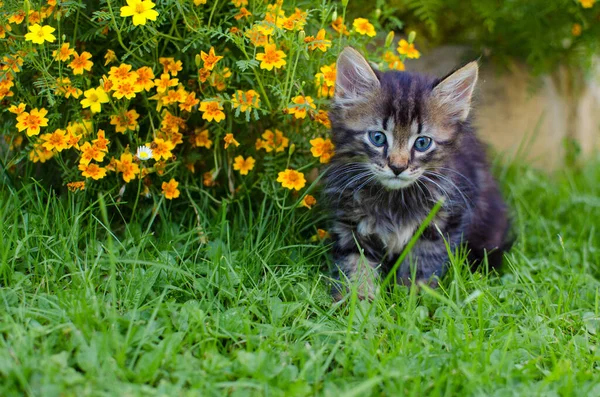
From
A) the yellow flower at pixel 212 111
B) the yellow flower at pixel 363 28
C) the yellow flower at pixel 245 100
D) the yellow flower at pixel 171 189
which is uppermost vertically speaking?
the yellow flower at pixel 363 28

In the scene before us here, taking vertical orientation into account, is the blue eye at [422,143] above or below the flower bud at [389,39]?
below

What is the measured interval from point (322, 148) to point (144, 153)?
A: 2.59 feet

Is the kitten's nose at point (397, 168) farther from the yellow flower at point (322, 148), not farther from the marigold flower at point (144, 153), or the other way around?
the marigold flower at point (144, 153)

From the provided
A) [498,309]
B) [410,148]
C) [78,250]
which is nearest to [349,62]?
[410,148]

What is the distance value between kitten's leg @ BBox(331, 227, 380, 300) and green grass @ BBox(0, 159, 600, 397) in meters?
0.08

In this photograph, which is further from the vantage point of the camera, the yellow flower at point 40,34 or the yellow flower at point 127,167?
the yellow flower at point 127,167

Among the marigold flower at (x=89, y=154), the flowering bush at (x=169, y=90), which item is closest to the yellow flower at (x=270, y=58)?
the flowering bush at (x=169, y=90)

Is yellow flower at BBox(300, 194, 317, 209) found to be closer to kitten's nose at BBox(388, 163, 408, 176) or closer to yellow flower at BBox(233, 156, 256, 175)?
yellow flower at BBox(233, 156, 256, 175)

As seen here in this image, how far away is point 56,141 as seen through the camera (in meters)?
2.81

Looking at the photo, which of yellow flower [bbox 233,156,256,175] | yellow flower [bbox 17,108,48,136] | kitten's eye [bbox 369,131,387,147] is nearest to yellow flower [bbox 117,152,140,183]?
yellow flower [bbox 17,108,48,136]

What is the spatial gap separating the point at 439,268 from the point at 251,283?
86 centimetres

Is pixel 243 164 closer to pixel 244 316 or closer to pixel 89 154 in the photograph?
pixel 89 154

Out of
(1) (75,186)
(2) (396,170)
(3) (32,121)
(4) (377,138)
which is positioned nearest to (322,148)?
(4) (377,138)

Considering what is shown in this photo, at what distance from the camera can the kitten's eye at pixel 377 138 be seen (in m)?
2.74
